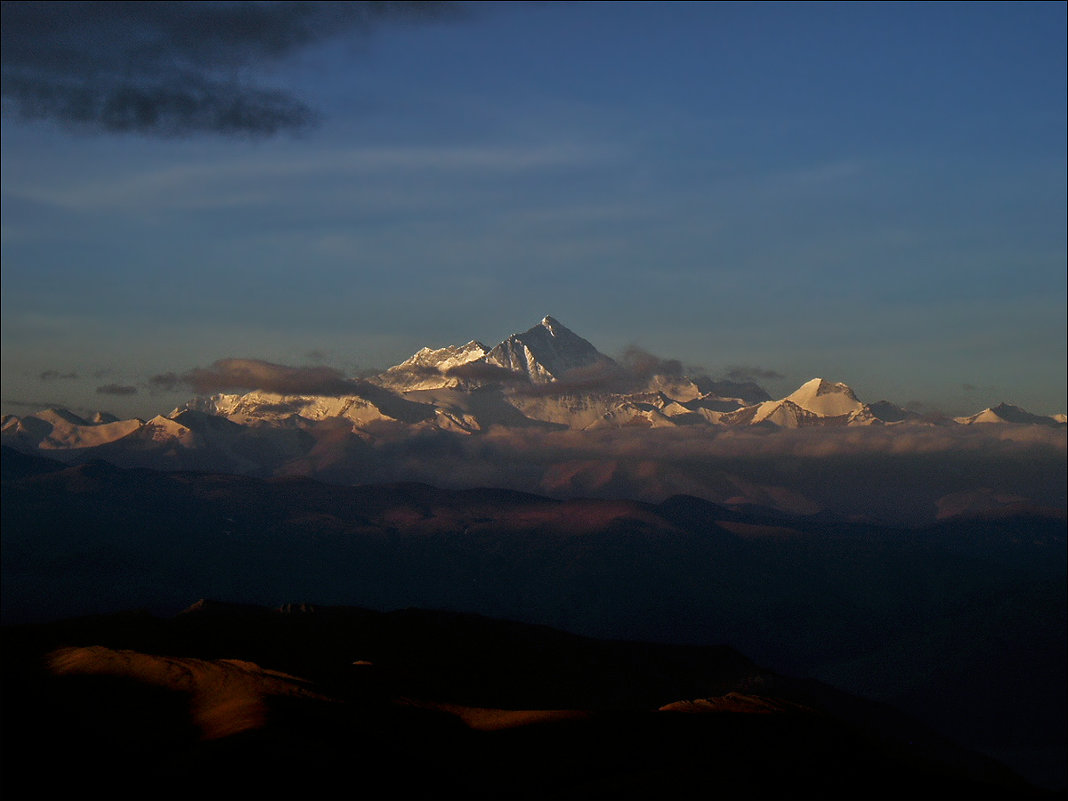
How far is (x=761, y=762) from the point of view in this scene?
90.8 meters

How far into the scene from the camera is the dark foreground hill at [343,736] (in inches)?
2970

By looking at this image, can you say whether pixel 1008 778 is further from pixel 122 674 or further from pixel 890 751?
pixel 122 674

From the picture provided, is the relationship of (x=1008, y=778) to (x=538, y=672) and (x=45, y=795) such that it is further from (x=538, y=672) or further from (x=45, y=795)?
(x=45, y=795)

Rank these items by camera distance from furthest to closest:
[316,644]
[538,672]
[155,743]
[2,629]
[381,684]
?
[538,672]
[316,644]
[2,629]
[381,684]
[155,743]

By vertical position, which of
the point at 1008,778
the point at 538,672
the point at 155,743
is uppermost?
the point at 155,743

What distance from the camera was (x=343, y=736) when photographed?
279 feet

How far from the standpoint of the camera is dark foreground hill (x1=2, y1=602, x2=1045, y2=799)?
75.4 meters

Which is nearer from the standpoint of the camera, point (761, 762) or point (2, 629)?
point (761, 762)

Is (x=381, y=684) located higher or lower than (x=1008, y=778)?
higher

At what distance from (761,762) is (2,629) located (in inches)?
3509

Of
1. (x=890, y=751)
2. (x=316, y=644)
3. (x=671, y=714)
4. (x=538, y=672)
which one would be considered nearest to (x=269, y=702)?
(x=671, y=714)

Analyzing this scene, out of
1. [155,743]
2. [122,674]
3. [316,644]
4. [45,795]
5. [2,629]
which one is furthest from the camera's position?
[316,644]

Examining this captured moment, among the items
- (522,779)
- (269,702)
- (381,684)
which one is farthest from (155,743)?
(381,684)

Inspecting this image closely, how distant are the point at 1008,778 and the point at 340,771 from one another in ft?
369
